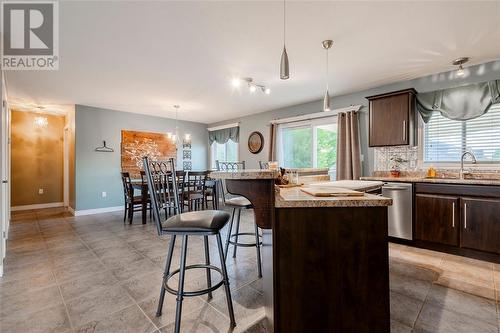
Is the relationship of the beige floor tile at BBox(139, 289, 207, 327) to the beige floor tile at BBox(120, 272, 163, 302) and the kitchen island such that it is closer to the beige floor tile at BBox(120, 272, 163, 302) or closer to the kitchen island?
the beige floor tile at BBox(120, 272, 163, 302)

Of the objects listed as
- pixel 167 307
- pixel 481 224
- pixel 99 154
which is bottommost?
pixel 167 307

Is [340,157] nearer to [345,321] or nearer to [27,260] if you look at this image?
[345,321]

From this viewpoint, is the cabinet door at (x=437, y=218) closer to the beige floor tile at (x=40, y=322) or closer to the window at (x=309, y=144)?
the window at (x=309, y=144)

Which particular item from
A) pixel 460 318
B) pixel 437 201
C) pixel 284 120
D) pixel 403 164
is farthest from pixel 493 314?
pixel 284 120

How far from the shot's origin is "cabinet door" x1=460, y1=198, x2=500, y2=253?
2.33 meters

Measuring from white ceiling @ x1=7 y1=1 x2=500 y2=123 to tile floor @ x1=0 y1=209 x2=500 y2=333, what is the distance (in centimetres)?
234

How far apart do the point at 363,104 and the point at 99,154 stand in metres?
5.53

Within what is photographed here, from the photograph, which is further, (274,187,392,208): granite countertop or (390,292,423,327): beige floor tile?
(390,292,423,327): beige floor tile

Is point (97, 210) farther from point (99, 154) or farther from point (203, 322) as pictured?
point (203, 322)

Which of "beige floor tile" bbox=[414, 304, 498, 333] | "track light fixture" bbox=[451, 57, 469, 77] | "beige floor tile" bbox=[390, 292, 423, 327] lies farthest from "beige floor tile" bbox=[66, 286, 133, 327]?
"track light fixture" bbox=[451, 57, 469, 77]

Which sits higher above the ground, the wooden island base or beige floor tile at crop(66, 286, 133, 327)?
the wooden island base

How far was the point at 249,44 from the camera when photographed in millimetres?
2412

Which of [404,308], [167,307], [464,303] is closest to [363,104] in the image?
[464,303]

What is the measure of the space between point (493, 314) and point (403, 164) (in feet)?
7.52
